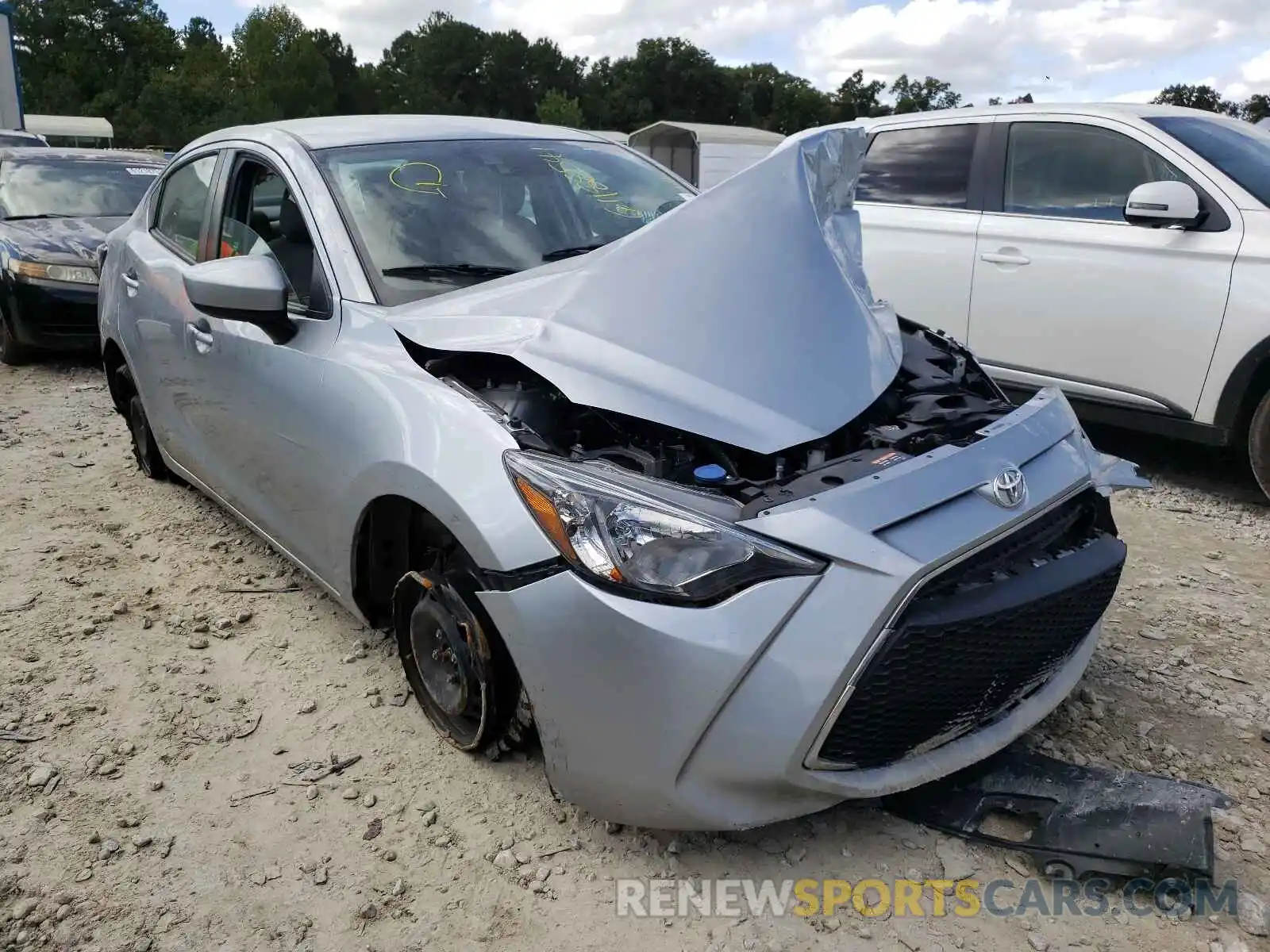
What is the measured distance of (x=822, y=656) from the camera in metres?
1.84

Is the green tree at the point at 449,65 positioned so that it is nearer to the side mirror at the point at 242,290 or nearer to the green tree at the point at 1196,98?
the green tree at the point at 1196,98

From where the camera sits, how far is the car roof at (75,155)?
8383mm

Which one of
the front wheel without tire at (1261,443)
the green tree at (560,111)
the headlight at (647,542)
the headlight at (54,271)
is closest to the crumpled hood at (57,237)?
the headlight at (54,271)

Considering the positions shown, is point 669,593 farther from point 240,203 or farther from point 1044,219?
point 1044,219

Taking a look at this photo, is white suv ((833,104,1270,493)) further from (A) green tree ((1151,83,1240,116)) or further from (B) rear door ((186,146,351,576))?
(A) green tree ((1151,83,1240,116))

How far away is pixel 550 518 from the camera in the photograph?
2.01 meters

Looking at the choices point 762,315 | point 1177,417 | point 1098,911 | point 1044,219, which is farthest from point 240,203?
point 1177,417

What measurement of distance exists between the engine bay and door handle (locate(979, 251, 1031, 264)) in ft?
7.91

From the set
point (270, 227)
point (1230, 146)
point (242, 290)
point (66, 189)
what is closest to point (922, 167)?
point (1230, 146)

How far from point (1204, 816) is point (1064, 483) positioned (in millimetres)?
802

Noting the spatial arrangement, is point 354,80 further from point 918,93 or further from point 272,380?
point 272,380

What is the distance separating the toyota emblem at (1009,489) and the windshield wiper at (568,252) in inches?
56.2

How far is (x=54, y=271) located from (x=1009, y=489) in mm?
7233

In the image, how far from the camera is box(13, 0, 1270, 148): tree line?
2199 inches
